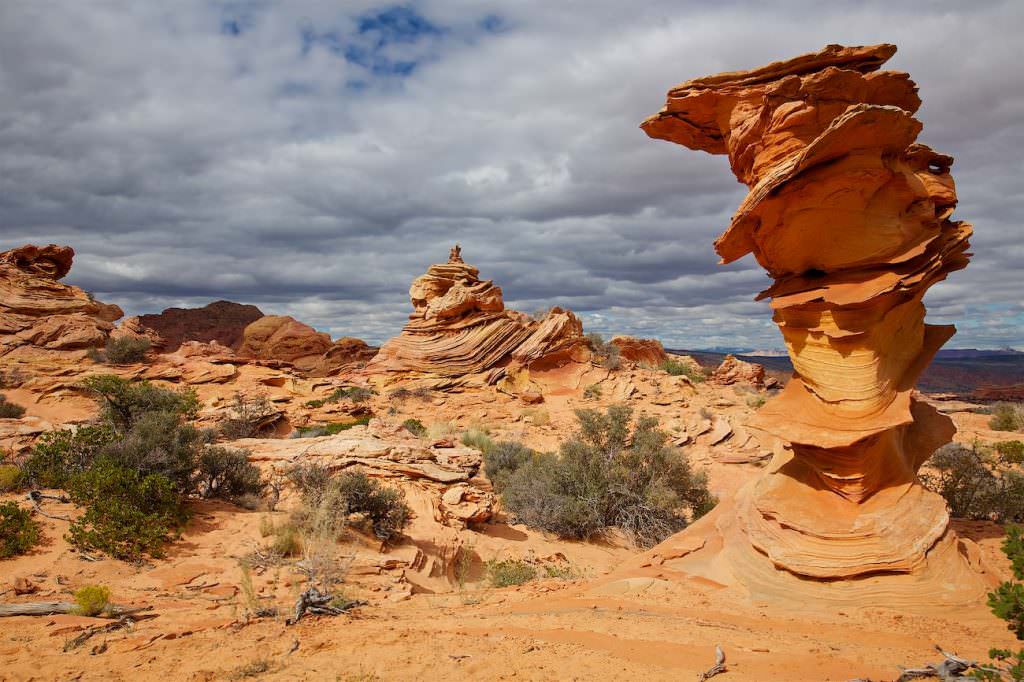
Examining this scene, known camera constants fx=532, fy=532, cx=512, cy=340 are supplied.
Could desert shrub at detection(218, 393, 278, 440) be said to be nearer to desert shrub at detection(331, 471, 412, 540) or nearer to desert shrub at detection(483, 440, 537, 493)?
desert shrub at detection(483, 440, 537, 493)

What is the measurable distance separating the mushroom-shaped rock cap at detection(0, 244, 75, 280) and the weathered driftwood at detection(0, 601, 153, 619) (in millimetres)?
31850

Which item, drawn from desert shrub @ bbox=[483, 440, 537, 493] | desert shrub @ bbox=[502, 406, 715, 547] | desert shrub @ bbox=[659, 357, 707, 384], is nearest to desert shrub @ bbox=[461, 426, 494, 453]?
desert shrub @ bbox=[483, 440, 537, 493]

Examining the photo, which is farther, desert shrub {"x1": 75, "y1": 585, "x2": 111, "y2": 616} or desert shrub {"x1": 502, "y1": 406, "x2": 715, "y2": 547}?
desert shrub {"x1": 502, "y1": 406, "x2": 715, "y2": 547}

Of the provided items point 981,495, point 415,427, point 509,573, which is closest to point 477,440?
point 415,427

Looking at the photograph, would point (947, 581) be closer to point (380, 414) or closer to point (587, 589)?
point (587, 589)

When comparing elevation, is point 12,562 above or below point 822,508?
below

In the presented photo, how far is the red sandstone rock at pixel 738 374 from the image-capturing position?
30.4 m

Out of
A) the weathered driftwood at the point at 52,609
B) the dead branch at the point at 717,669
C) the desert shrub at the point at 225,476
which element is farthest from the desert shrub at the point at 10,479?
the dead branch at the point at 717,669

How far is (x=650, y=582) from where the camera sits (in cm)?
639

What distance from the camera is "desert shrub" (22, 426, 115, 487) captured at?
8938mm

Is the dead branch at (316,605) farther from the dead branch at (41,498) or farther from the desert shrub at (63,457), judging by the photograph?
the desert shrub at (63,457)

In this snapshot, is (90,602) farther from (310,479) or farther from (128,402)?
(128,402)

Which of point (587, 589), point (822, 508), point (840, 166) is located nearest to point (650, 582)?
point (587, 589)

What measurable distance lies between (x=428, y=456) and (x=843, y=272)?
8676mm
